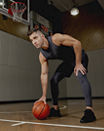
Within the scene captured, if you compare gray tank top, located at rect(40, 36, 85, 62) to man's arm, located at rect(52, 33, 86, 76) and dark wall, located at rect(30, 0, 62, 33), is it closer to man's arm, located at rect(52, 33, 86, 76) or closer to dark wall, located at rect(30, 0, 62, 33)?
man's arm, located at rect(52, 33, 86, 76)

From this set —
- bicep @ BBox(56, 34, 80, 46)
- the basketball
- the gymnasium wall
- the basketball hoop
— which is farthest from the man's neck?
the gymnasium wall

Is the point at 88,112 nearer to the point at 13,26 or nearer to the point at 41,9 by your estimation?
the point at 13,26

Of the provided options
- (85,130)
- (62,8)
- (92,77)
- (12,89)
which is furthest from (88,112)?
(62,8)

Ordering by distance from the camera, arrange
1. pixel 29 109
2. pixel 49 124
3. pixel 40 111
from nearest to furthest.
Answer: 1. pixel 49 124
2. pixel 40 111
3. pixel 29 109

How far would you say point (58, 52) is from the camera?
2.04 metres

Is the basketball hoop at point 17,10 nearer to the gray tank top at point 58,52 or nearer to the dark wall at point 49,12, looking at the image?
the dark wall at point 49,12

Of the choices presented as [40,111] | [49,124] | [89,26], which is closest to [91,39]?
[89,26]

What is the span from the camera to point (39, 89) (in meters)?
7.01

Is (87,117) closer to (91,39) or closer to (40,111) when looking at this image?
(40,111)

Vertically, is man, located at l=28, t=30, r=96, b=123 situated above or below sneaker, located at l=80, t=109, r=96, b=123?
above

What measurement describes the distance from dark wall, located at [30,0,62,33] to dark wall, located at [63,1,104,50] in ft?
1.75

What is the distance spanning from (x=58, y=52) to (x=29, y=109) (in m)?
1.87

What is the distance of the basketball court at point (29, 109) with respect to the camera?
158cm

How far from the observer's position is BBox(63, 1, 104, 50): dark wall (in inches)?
313
